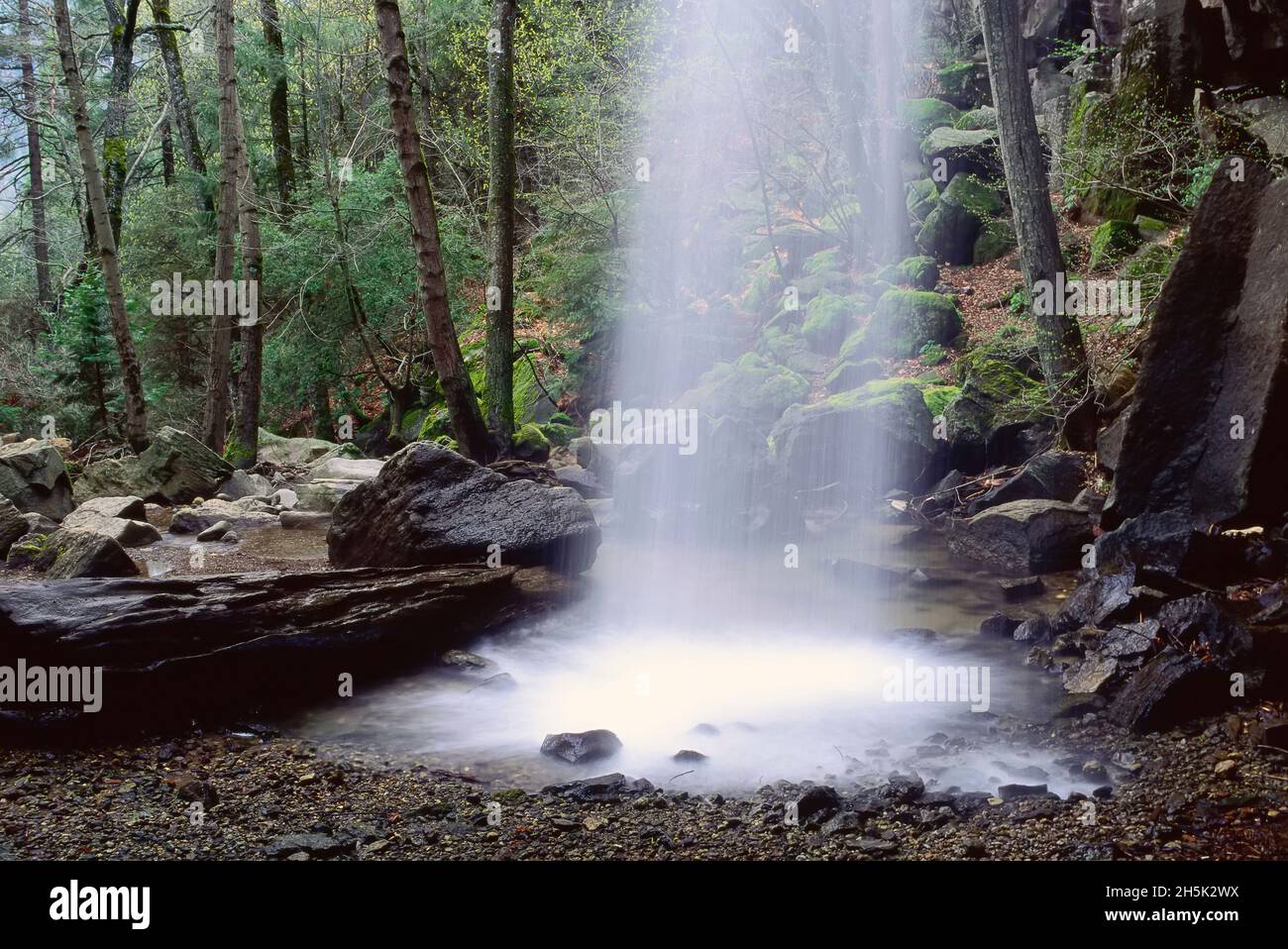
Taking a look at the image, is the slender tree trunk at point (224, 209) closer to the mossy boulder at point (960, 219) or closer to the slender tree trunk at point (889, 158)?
the slender tree trunk at point (889, 158)

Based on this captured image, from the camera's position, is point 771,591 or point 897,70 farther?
point 897,70

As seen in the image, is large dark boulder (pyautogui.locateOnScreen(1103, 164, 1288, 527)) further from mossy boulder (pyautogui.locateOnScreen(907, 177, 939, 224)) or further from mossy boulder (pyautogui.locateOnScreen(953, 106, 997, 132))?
mossy boulder (pyautogui.locateOnScreen(953, 106, 997, 132))

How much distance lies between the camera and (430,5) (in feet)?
83.2

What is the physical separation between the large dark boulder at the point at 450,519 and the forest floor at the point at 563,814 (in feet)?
12.3

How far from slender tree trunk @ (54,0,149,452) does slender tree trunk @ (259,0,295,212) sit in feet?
22.1

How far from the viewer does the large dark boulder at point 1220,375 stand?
7250mm

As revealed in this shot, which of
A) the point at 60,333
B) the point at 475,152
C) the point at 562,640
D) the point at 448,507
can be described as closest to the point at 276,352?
the point at 60,333

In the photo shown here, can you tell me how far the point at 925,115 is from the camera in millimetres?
23984

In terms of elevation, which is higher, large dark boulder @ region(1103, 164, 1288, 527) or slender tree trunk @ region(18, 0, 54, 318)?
slender tree trunk @ region(18, 0, 54, 318)

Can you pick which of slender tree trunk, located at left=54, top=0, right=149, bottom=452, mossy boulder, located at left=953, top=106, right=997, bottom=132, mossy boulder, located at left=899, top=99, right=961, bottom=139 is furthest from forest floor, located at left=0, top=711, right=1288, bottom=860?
mossy boulder, located at left=899, top=99, right=961, bottom=139

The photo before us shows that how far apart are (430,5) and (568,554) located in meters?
21.0

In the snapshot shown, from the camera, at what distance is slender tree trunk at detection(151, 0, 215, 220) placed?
2098 centimetres

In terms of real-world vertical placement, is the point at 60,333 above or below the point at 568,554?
above

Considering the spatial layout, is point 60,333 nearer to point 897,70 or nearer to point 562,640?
point 562,640
